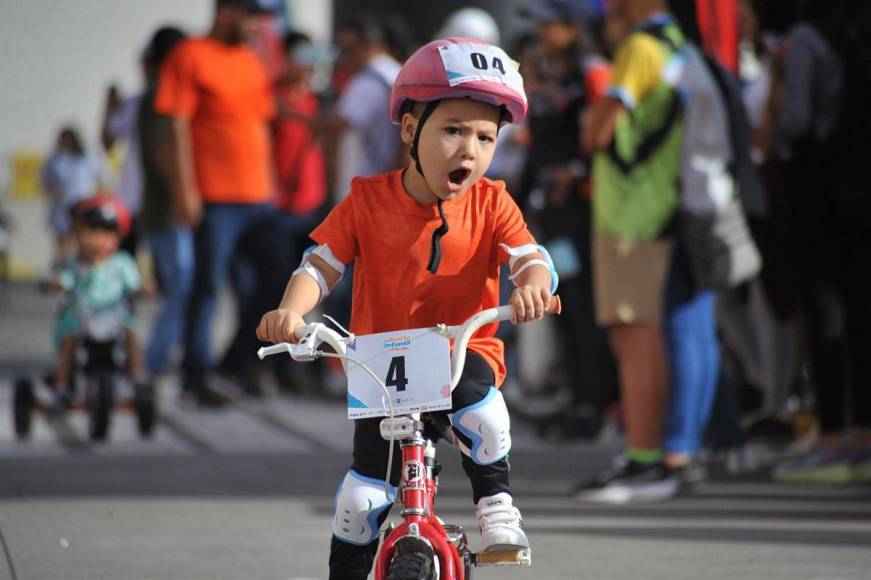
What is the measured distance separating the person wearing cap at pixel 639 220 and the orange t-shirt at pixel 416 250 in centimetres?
371

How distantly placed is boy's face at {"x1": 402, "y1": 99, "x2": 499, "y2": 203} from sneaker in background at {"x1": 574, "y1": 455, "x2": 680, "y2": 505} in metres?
3.92

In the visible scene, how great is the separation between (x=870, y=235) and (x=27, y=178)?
23.1 metres

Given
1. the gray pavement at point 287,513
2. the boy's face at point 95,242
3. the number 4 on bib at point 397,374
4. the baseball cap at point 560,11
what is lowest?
the gray pavement at point 287,513

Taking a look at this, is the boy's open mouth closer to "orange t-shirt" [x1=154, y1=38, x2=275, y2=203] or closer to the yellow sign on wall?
"orange t-shirt" [x1=154, y1=38, x2=275, y2=203]

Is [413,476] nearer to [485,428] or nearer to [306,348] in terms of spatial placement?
[485,428]

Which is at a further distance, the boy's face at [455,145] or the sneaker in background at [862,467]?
the sneaker in background at [862,467]

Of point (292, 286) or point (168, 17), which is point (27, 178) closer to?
point (168, 17)

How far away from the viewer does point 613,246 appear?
9.16m

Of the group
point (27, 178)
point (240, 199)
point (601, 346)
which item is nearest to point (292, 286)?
point (601, 346)

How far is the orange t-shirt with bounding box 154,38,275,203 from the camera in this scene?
1220cm

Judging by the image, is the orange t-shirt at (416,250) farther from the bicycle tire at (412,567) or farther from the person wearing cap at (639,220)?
the person wearing cap at (639,220)

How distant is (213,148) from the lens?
1238 centimetres

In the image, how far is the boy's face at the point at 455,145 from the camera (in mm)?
5152

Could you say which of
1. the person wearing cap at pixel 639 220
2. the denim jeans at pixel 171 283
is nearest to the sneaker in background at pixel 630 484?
the person wearing cap at pixel 639 220
